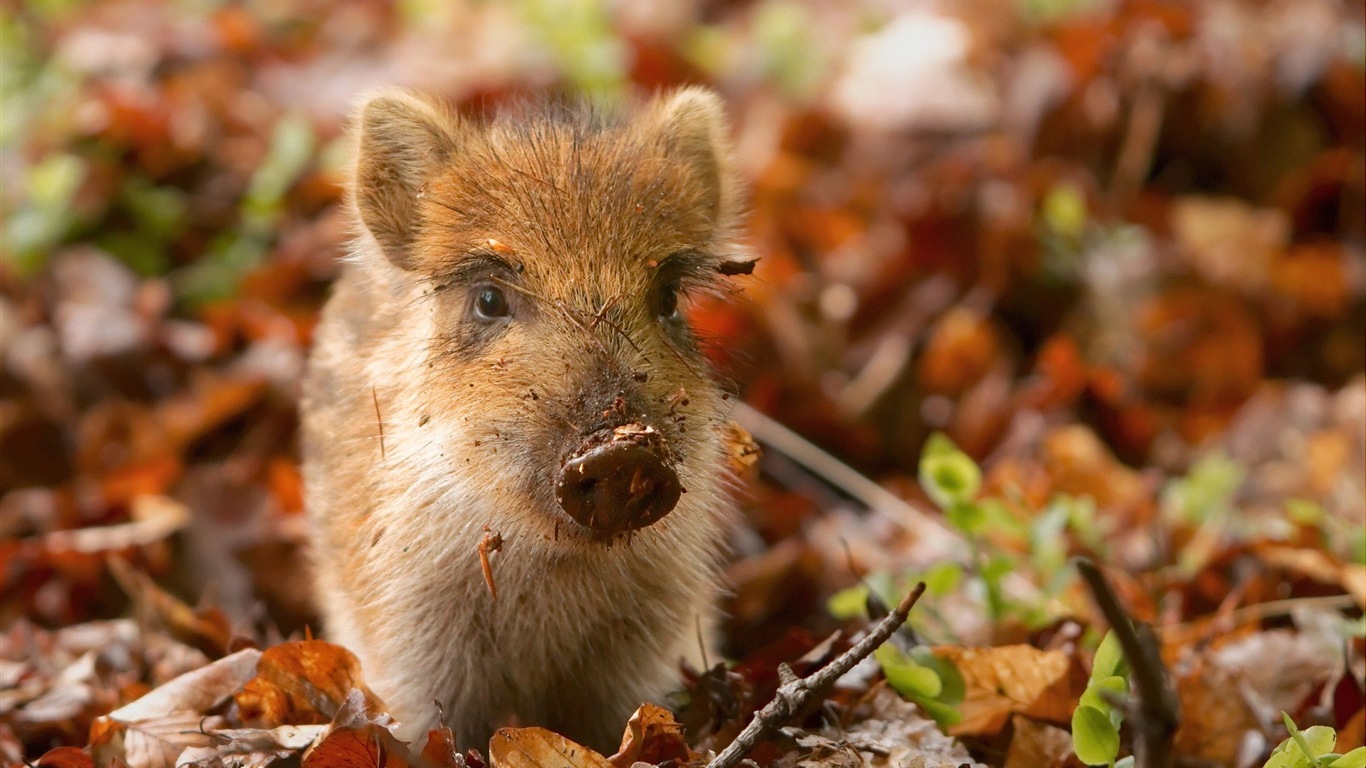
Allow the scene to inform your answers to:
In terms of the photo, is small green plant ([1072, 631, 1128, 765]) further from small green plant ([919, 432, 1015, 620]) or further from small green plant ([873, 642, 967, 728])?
small green plant ([919, 432, 1015, 620])

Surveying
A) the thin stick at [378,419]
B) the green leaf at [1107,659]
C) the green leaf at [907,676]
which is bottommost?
the green leaf at [907,676]

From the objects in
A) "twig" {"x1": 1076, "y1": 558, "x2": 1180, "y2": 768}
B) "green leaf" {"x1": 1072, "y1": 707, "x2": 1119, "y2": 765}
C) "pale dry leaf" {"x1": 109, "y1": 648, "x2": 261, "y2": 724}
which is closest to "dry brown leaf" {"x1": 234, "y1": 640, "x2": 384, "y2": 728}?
"pale dry leaf" {"x1": 109, "y1": 648, "x2": 261, "y2": 724}

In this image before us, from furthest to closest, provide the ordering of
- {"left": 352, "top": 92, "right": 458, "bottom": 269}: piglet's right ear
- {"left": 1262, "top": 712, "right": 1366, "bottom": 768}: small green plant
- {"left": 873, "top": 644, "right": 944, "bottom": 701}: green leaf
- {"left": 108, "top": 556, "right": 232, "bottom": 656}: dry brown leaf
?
{"left": 108, "top": 556, "right": 232, "bottom": 656}: dry brown leaf, {"left": 352, "top": 92, "right": 458, "bottom": 269}: piglet's right ear, {"left": 873, "top": 644, "right": 944, "bottom": 701}: green leaf, {"left": 1262, "top": 712, "right": 1366, "bottom": 768}: small green plant

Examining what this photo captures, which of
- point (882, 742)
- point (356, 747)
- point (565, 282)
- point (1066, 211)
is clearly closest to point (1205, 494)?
point (1066, 211)

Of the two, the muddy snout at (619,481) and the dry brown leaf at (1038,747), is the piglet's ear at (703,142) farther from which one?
the dry brown leaf at (1038,747)

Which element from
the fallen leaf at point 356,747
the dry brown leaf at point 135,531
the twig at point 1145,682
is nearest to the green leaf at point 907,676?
the twig at point 1145,682
